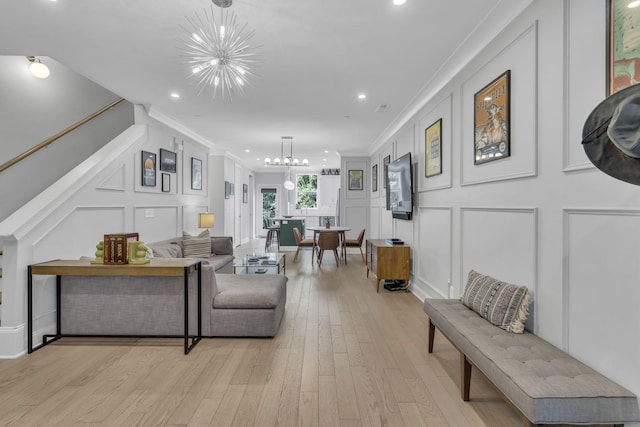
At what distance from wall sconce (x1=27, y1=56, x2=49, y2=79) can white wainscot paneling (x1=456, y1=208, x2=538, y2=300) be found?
574cm

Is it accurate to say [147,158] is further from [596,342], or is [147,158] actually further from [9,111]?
[596,342]

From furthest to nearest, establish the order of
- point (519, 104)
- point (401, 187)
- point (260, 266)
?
point (401, 187) → point (260, 266) → point (519, 104)

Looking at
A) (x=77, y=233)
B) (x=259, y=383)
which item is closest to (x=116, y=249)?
(x=77, y=233)

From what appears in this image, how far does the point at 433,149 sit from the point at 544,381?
9.96ft

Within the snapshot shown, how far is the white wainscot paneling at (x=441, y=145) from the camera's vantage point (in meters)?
3.58

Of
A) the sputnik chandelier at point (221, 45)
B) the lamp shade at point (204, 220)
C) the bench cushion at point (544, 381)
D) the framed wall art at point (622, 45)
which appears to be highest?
the sputnik chandelier at point (221, 45)

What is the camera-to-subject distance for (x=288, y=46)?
9.55 feet

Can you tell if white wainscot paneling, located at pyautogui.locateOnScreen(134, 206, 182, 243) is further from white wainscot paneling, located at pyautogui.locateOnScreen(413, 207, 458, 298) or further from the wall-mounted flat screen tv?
white wainscot paneling, located at pyautogui.locateOnScreen(413, 207, 458, 298)

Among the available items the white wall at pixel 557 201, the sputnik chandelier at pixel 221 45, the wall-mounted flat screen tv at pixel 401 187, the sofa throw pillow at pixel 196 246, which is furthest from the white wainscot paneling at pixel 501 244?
the sofa throw pillow at pixel 196 246

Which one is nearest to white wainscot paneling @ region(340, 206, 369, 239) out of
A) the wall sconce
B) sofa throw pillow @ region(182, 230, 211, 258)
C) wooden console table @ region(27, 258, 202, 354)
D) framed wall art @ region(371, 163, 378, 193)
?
framed wall art @ region(371, 163, 378, 193)

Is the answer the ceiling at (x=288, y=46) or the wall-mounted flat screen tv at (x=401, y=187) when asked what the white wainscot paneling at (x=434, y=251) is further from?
the ceiling at (x=288, y=46)

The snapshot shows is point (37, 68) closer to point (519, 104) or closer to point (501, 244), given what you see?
point (519, 104)

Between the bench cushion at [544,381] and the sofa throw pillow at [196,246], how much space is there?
170 inches

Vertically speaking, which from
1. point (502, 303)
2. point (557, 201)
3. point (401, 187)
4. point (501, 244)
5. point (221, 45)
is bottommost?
point (502, 303)
